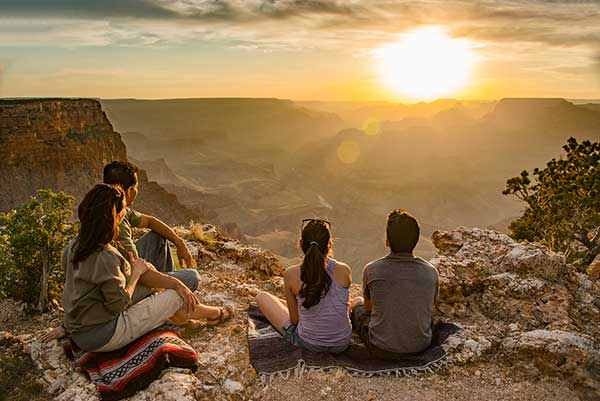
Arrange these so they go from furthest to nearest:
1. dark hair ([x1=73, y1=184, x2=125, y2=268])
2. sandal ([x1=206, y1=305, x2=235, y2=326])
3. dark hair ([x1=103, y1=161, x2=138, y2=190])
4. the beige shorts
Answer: sandal ([x1=206, y1=305, x2=235, y2=326]) → dark hair ([x1=103, y1=161, x2=138, y2=190]) → the beige shorts → dark hair ([x1=73, y1=184, x2=125, y2=268])

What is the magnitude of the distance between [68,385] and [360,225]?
67.9 meters

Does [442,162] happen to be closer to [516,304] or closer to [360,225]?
[360,225]

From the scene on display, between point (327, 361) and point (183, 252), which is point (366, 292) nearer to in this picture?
point (327, 361)

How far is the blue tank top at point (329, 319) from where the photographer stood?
4.21 m

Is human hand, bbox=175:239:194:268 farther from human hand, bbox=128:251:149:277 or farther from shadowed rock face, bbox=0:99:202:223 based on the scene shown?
shadowed rock face, bbox=0:99:202:223

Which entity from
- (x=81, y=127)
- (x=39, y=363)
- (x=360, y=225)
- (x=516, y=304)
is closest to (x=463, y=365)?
(x=516, y=304)

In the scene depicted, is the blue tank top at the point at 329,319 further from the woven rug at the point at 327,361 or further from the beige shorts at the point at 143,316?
the beige shorts at the point at 143,316

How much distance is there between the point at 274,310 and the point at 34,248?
11.0 feet

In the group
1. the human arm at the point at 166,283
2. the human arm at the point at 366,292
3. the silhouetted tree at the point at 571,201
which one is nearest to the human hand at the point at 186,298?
the human arm at the point at 166,283

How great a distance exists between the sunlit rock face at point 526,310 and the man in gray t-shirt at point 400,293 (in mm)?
657

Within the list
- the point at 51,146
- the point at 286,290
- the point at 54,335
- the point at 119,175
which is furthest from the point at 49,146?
the point at 286,290

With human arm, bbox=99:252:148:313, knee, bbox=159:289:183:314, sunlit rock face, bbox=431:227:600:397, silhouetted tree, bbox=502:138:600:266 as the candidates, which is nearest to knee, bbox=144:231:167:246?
knee, bbox=159:289:183:314

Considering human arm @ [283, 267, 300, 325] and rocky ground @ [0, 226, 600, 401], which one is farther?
human arm @ [283, 267, 300, 325]

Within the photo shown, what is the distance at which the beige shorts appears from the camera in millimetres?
3787
